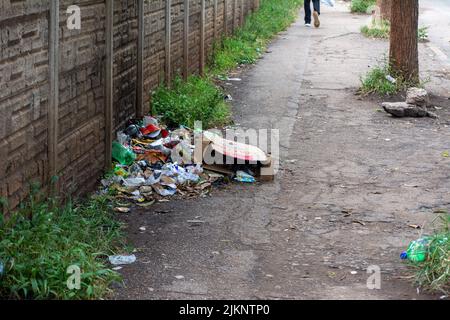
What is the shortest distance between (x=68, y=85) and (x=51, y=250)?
1.89 m

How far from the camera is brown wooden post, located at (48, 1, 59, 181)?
6.26 metres

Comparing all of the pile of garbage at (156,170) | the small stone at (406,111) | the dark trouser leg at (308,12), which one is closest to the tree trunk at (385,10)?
the dark trouser leg at (308,12)

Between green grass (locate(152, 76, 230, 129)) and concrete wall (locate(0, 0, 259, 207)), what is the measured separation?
0.18 meters

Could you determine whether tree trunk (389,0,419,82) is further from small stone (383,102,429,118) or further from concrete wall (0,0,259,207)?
→ concrete wall (0,0,259,207)

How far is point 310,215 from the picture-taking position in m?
7.24

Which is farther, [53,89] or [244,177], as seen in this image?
[244,177]

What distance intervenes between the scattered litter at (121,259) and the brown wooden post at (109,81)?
2.14 metres

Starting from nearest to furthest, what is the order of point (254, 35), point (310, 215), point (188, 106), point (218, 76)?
point (310, 215)
point (188, 106)
point (218, 76)
point (254, 35)

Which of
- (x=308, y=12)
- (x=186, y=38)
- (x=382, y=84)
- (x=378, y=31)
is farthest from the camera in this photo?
(x=308, y=12)

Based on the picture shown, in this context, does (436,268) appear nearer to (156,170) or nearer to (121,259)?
(121,259)

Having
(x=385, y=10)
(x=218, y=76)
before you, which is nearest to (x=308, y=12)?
(x=385, y=10)

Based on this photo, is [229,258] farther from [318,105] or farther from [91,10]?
[318,105]

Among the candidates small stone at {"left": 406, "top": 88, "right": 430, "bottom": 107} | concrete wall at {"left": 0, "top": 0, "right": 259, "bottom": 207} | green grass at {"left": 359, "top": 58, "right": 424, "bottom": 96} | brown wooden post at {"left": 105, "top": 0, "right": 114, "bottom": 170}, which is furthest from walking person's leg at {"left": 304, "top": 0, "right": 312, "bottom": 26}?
brown wooden post at {"left": 105, "top": 0, "right": 114, "bottom": 170}
